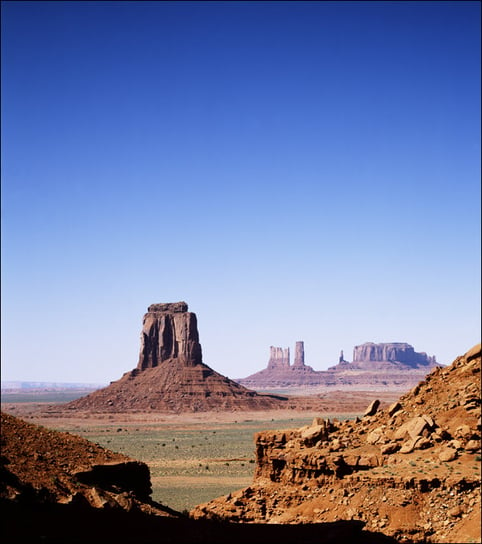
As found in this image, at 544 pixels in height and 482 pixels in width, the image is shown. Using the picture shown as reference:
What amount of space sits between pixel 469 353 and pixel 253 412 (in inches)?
5127

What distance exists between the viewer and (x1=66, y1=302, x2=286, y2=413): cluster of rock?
160000mm

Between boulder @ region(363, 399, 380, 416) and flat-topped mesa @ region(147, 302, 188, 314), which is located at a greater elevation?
flat-topped mesa @ region(147, 302, 188, 314)

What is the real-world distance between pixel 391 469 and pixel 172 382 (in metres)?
149

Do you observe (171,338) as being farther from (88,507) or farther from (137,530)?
(137,530)

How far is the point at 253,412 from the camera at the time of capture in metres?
156

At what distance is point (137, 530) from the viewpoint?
20719 mm

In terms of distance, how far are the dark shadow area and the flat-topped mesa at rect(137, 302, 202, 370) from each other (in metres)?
156


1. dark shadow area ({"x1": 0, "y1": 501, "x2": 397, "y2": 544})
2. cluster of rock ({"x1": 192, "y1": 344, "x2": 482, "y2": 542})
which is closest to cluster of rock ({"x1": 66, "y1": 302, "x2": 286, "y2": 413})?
cluster of rock ({"x1": 192, "y1": 344, "x2": 482, "y2": 542})

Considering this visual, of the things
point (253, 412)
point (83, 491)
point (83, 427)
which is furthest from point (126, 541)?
point (253, 412)

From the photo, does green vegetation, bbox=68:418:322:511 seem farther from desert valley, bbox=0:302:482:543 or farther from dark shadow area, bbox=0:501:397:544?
dark shadow area, bbox=0:501:397:544

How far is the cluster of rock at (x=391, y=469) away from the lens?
21.9 meters

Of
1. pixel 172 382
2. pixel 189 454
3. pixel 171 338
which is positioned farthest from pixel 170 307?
pixel 189 454

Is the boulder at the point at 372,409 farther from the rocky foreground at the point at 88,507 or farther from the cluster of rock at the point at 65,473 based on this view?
the cluster of rock at the point at 65,473

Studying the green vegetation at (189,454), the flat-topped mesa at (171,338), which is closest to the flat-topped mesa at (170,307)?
the flat-topped mesa at (171,338)
